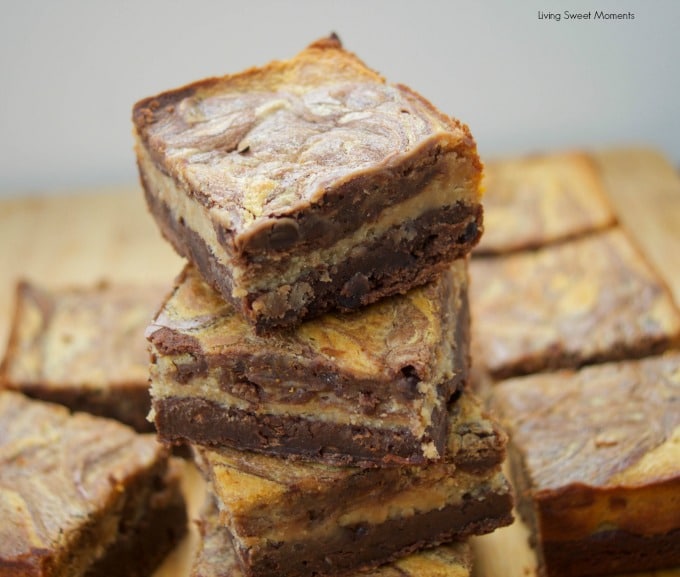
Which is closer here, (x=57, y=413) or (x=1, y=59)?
(x=57, y=413)

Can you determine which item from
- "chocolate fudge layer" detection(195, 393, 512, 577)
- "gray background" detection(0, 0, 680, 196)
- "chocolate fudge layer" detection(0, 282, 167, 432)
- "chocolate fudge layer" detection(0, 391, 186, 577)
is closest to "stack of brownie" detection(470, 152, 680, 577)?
"chocolate fudge layer" detection(195, 393, 512, 577)

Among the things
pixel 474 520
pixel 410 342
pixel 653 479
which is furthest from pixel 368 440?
pixel 653 479

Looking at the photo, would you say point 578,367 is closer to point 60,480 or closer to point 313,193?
point 313,193

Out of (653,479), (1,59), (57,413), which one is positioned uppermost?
(1,59)

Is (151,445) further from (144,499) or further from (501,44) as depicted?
(501,44)

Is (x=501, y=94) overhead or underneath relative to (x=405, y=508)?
overhead

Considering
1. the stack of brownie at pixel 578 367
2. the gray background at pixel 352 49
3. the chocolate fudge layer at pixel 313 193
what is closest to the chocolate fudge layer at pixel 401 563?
the stack of brownie at pixel 578 367

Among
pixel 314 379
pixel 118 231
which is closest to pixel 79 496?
pixel 314 379

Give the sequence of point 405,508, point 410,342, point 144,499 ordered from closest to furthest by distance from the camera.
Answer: point 410,342, point 405,508, point 144,499
